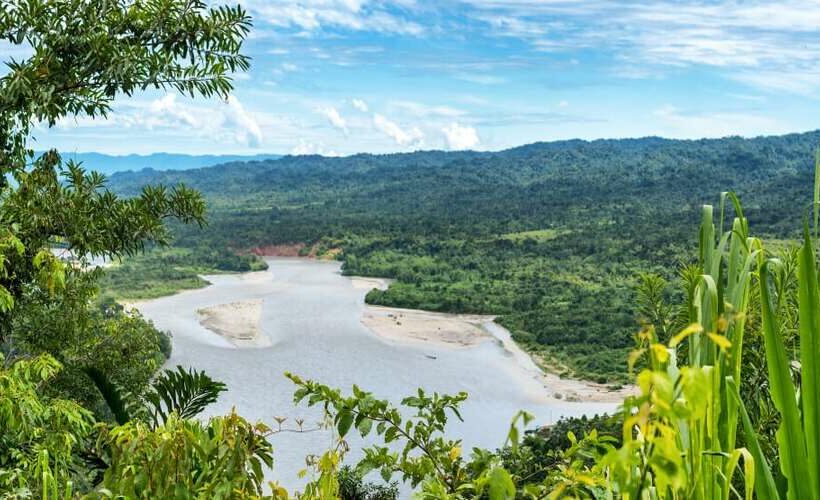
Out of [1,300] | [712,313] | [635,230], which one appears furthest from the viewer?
[635,230]

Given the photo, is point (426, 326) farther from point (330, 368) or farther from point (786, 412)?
point (786, 412)

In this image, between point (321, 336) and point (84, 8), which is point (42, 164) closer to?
point (84, 8)

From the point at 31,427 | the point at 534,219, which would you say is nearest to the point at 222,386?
the point at 31,427

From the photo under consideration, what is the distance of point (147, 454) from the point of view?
3.76ft

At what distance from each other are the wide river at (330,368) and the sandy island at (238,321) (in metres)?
0.30

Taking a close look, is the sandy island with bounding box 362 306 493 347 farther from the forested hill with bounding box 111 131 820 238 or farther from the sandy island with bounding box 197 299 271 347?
the forested hill with bounding box 111 131 820 238

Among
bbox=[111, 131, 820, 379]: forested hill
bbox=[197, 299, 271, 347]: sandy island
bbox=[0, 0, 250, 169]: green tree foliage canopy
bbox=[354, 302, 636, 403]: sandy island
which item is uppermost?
bbox=[0, 0, 250, 169]: green tree foliage canopy

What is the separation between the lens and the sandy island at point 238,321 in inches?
876

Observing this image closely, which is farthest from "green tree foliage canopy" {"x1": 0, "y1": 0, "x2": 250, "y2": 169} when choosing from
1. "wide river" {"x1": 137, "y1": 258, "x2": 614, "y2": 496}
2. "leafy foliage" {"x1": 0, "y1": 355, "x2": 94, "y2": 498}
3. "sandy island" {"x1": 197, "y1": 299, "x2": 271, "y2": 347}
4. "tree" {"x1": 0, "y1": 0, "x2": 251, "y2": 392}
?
"sandy island" {"x1": 197, "y1": 299, "x2": 271, "y2": 347}

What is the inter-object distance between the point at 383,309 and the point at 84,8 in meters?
24.5

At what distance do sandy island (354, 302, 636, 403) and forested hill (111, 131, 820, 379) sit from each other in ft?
2.75

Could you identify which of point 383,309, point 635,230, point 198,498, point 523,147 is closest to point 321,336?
point 383,309

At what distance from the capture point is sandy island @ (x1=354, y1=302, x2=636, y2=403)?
18.5 metres

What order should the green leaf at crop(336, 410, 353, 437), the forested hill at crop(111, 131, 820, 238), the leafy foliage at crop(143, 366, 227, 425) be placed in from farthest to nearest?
the forested hill at crop(111, 131, 820, 238) → the leafy foliage at crop(143, 366, 227, 425) → the green leaf at crop(336, 410, 353, 437)
